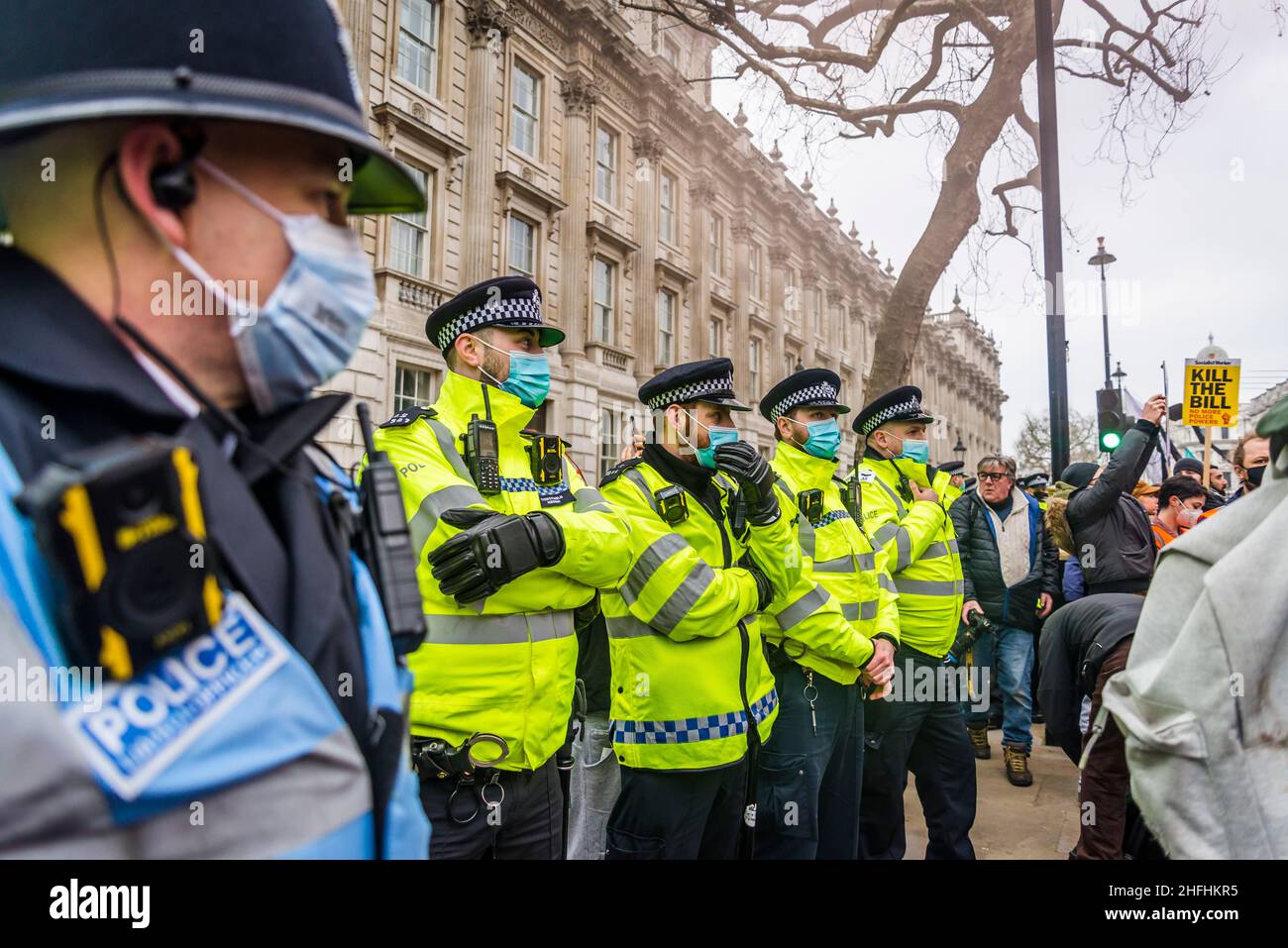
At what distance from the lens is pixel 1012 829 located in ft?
16.8

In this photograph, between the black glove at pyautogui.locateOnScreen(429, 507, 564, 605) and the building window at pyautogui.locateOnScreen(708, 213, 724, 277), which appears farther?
the building window at pyautogui.locateOnScreen(708, 213, 724, 277)

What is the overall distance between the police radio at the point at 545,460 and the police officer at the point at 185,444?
1.87 m

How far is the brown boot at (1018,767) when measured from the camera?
6047 millimetres

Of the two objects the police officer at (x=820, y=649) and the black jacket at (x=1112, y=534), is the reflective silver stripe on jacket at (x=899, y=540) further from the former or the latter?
the black jacket at (x=1112, y=534)

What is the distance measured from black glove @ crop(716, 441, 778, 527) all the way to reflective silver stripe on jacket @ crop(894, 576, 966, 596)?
6.47ft

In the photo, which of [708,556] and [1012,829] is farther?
[1012,829]

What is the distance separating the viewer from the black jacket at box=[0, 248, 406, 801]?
30.8 inches

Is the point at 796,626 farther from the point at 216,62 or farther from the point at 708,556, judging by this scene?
the point at 216,62

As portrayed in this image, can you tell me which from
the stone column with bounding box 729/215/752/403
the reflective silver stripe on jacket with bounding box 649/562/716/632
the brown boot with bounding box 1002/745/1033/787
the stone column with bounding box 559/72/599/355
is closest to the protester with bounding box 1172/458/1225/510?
the brown boot with bounding box 1002/745/1033/787

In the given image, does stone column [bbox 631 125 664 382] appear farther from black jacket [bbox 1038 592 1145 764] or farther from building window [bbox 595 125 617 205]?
black jacket [bbox 1038 592 1145 764]
